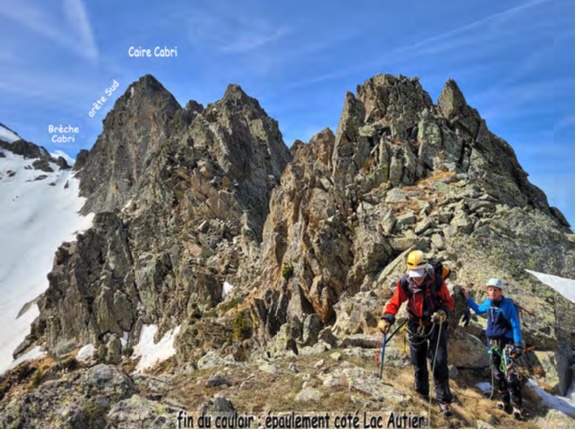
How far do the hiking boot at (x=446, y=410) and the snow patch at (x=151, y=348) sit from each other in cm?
3664

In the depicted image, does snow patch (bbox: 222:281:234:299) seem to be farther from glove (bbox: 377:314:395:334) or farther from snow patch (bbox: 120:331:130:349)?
glove (bbox: 377:314:395:334)

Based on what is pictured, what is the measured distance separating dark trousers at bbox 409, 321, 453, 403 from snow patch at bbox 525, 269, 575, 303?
376 inches

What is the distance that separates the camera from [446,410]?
988cm

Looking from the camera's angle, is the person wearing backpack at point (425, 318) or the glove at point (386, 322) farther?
the glove at point (386, 322)

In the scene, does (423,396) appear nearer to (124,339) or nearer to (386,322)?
(386,322)

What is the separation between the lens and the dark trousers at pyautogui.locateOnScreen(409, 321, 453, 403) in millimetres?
10195

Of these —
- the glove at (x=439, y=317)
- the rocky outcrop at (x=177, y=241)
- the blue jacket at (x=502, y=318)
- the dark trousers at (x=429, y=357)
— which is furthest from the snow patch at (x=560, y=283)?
the rocky outcrop at (x=177, y=241)

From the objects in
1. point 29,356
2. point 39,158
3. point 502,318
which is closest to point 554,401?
point 502,318

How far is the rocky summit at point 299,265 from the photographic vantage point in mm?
10914

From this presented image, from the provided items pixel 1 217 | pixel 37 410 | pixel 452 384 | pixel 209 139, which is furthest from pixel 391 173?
pixel 1 217

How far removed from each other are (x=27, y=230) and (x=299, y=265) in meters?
131

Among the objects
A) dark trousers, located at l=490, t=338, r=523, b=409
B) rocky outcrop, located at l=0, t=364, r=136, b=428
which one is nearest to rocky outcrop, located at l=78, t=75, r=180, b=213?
rocky outcrop, located at l=0, t=364, r=136, b=428

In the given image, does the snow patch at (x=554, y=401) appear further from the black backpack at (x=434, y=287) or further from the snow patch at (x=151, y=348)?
the snow patch at (x=151, y=348)

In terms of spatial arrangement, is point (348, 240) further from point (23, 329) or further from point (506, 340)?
point (23, 329)
